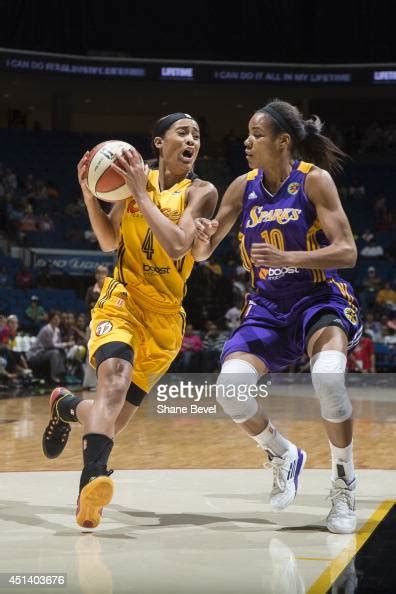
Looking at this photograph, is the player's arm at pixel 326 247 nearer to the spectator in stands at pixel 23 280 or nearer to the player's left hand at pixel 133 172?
the player's left hand at pixel 133 172

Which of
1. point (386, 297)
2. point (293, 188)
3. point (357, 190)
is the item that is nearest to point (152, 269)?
point (293, 188)

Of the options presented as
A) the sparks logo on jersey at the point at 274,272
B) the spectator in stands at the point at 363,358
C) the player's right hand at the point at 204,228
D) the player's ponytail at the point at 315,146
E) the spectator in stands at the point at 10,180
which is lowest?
the spectator in stands at the point at 363,358

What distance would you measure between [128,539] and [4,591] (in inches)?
47.5

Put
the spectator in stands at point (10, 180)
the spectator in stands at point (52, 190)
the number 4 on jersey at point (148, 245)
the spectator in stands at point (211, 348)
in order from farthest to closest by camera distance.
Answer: the spectator in stands at point (52, 190), the spectator in stands at point (10, 180), the spectator in stands at point (211, 348), the number 4 on jersey at point (148, 245)

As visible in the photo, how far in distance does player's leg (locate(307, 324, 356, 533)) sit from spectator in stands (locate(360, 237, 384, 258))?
16.2m

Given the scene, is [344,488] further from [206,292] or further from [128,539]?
[206,292]

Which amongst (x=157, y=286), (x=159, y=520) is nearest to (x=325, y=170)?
(x=157, y=286)

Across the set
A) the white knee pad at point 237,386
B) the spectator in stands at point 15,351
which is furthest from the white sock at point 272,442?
the spectator in stands at point 15,351

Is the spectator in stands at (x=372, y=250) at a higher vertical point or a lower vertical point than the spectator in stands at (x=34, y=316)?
higher

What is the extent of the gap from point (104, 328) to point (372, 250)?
16569mm

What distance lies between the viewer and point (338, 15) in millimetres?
23891

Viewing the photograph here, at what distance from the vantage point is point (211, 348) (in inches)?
650

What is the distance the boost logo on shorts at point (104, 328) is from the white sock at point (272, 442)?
0.97 meters

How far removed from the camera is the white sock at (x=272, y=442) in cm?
498
